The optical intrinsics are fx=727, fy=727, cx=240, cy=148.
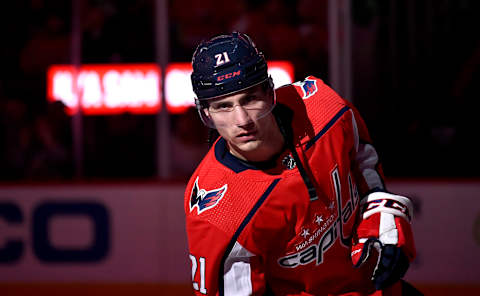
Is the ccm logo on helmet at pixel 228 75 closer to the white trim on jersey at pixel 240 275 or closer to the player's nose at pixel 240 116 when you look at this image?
the player's nose at pixel 240 116

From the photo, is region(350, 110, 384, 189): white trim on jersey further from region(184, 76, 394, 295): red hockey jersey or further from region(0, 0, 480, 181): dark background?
region(0, 0, 480, 181): dark background

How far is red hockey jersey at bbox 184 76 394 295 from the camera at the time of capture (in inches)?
75.5

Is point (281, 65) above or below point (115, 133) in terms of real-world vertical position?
above

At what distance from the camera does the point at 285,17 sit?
4.76m

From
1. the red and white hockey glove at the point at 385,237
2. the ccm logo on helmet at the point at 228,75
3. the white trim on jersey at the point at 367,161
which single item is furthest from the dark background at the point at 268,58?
the ccm logo on helmet at the point at 228,75

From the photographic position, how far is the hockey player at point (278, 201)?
191 centimetres

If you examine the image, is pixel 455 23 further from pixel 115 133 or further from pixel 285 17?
pixel 115 133

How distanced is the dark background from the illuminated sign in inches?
2.9

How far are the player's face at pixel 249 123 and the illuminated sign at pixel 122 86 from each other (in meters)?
2.77

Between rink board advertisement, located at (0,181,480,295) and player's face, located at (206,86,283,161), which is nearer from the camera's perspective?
player's face, located at (206,86,283,161)

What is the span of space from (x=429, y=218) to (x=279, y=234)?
7.85 ft

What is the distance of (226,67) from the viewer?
6.18 ft

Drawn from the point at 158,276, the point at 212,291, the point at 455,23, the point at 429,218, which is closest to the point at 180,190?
the point at 158,276

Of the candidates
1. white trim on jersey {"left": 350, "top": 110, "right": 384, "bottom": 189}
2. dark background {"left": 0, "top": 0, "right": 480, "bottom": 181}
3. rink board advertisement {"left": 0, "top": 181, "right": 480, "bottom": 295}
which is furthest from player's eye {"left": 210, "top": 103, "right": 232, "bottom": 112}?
dark background {"left": 0, "top": 0, "right": 480, "bottom": 181}
